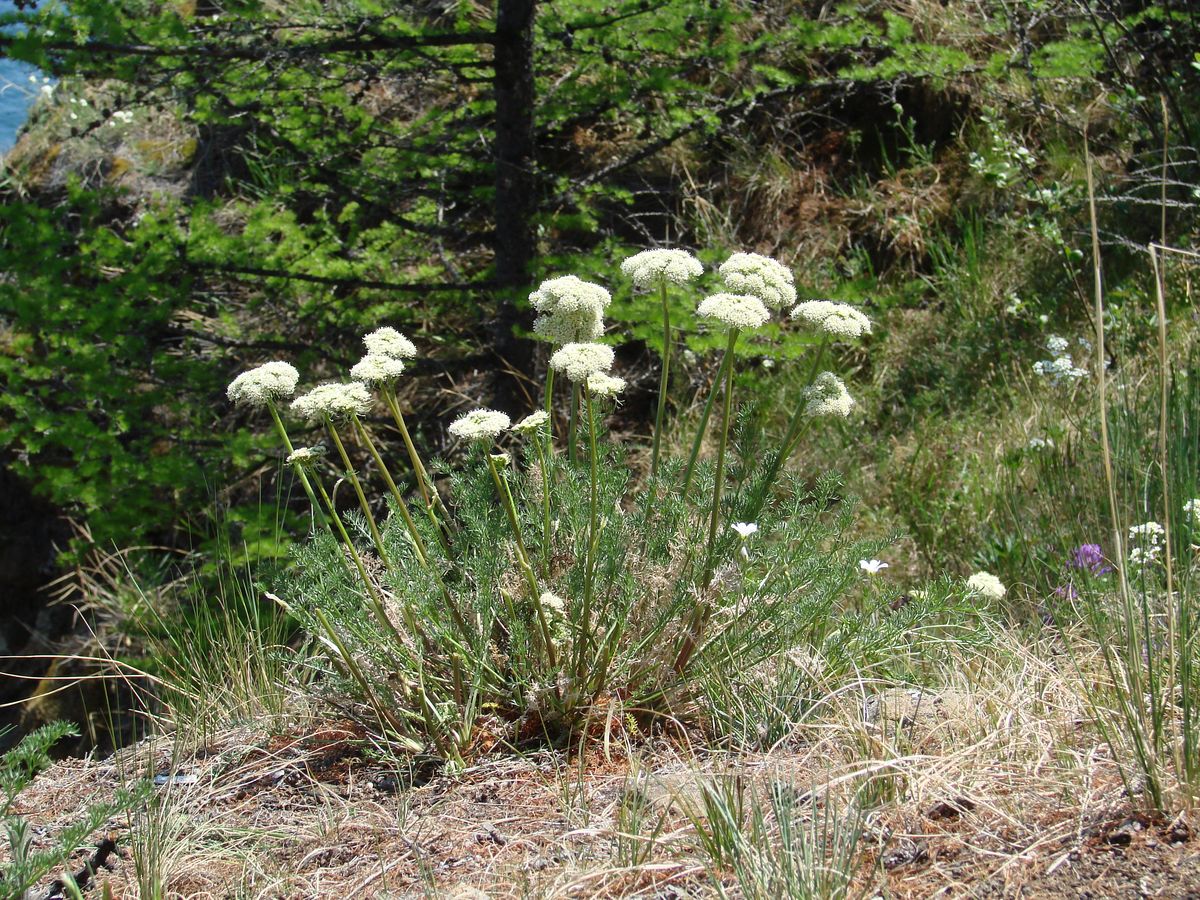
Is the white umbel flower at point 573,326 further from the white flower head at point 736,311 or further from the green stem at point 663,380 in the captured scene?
the white flower head at point 736,311

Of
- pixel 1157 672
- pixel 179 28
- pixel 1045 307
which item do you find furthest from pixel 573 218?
pixel 1157 672

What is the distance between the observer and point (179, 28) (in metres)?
4.37

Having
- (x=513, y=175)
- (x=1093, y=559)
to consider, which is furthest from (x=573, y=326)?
(x=513, y=175)

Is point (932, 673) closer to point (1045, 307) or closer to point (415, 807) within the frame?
point (415, 807)

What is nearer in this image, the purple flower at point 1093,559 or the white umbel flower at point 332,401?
the white umbel flower at point 332,401

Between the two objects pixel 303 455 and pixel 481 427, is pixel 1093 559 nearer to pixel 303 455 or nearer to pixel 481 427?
pixel 481 427

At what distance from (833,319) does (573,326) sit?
24.2 inches

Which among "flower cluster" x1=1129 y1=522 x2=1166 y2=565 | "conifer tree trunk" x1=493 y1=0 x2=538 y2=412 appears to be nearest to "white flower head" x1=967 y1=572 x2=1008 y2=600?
"flower cluster" x1=1129 y1=522 x2=1166 y2=565

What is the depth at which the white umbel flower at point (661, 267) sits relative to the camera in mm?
2484

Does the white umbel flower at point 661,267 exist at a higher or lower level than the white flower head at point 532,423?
higher

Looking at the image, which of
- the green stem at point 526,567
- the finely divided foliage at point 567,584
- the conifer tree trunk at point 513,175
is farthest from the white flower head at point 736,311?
the conifer tree trunk at point 513,175

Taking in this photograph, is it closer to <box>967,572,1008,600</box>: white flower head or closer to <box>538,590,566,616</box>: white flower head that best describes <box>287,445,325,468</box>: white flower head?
<box>538,590,566,616</box>: white flower head

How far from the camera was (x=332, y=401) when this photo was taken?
8.05ft

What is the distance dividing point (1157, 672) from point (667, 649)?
1.12 metres
